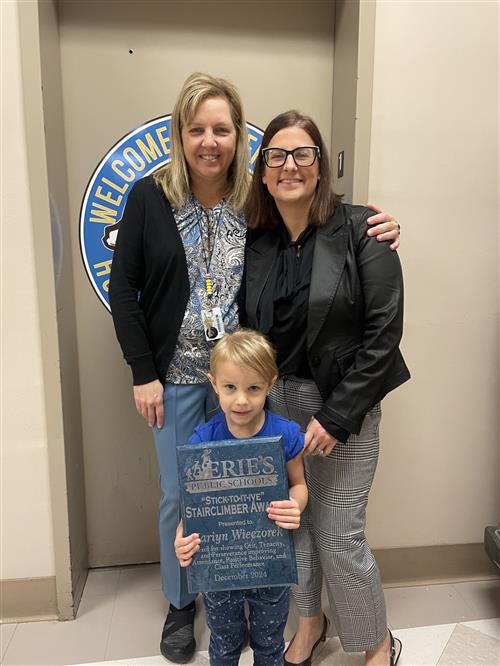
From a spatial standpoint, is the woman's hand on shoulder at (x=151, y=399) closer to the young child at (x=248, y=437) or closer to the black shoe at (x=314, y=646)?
the young child at (x=248, y=437)

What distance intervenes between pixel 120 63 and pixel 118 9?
17 centimetres

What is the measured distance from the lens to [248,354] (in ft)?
3.77

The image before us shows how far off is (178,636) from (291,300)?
3.73 feet

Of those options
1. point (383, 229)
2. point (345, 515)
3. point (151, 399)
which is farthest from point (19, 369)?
point (383, 229)

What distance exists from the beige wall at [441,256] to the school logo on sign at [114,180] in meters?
0.55

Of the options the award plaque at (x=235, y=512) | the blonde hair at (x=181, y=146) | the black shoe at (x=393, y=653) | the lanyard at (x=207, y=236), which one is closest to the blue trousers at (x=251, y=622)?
the award plaque at (x=235, y=512)

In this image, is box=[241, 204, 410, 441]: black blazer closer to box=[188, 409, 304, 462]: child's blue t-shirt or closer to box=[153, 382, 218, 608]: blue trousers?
box=[188, 409, 304, 462]: child's blue t-shirt

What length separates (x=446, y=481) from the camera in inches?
79.5

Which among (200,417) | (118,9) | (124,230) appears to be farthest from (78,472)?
(118,9)

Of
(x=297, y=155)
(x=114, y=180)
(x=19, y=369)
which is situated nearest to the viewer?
(x=297, y=155)

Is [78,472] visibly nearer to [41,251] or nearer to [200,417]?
[200,417]

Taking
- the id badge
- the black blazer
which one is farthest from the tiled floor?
the id badge

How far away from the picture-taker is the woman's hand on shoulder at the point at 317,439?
52.2 inches

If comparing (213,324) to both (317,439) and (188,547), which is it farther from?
(188,547)
